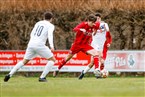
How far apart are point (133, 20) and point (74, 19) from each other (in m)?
2.55

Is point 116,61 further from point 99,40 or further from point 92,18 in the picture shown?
point 92,18

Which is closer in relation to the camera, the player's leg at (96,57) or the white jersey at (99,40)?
the player's leg at (96,57)

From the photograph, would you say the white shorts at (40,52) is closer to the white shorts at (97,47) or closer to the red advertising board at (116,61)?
the white shorts at (97,47)

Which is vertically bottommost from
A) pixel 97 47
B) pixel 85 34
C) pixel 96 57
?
pixel 96 57

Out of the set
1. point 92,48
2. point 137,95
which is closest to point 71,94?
point 137,95

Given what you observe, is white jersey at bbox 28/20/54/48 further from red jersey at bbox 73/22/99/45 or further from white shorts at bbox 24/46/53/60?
red jersey at bbox 73/22/99/45

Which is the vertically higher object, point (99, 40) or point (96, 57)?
point (99, 40)

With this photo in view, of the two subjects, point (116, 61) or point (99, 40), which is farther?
point (116, 61)

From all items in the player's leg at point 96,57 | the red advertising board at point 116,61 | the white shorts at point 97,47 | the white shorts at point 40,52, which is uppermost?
the white shorts at point 40,52

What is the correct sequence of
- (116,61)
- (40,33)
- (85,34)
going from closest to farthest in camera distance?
(40,33) < (85,34) < (116,61)

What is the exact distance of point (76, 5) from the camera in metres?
27.6

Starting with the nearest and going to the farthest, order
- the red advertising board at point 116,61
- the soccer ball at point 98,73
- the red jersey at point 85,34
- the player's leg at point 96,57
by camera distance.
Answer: the red jersey at point 85,34 < the player's leg at point 96,57 < the soccer ball at point 98,73 < the red advertising board at point 116,61

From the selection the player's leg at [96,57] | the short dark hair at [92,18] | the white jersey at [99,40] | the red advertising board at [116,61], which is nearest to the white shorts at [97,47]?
the white jersey at [99,40]

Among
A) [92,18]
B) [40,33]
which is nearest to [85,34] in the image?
[92,18]
